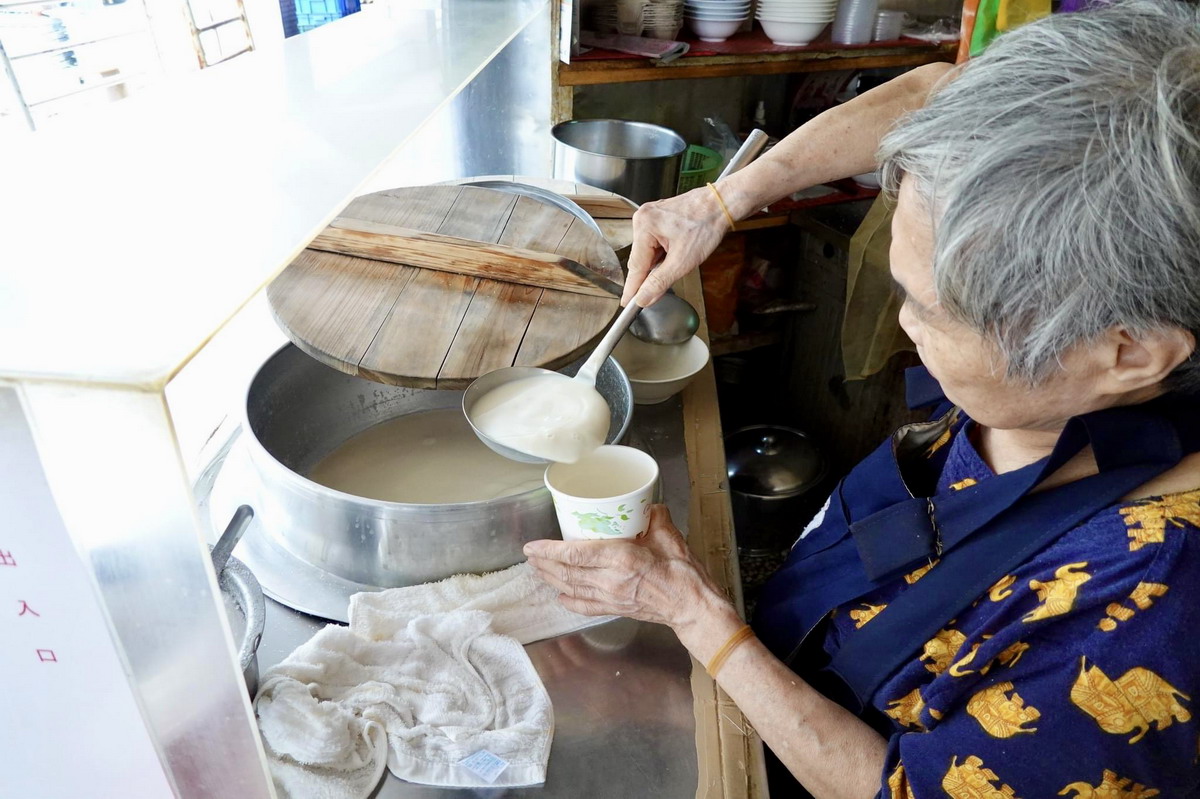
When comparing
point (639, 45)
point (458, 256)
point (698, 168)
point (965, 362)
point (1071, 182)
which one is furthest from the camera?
point (698, 168)

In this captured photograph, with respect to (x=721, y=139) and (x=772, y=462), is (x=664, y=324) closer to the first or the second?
(x=772, y=462)

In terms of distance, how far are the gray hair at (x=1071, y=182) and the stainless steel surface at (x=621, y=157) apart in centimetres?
120

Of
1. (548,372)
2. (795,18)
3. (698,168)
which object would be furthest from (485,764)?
(795,18)

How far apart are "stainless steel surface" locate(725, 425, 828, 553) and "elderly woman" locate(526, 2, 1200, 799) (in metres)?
1.79

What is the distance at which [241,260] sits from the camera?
0.51 m

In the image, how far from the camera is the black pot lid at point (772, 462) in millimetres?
2822

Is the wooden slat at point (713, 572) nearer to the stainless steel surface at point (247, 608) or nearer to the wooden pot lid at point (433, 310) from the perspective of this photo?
the wooden pot lid at point (433, 310)

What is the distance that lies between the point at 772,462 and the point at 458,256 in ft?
6.09

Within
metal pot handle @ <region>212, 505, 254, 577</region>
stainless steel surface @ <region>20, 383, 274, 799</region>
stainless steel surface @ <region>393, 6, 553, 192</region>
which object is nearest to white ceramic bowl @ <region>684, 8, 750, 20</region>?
stainless steel surface @ <region>393, 6, 553, 192</region>

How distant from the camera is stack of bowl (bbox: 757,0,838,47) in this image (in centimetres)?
253

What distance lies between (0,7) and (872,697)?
531 cm

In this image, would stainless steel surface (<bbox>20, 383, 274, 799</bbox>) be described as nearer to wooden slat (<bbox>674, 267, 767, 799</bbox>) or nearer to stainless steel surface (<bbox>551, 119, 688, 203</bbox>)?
wooden slat (<bbox>674, 267, 767, 799</bbox>)

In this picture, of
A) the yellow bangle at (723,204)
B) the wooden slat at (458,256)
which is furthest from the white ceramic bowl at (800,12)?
the wooden slat at (458,256)

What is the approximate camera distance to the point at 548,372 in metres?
1.21
